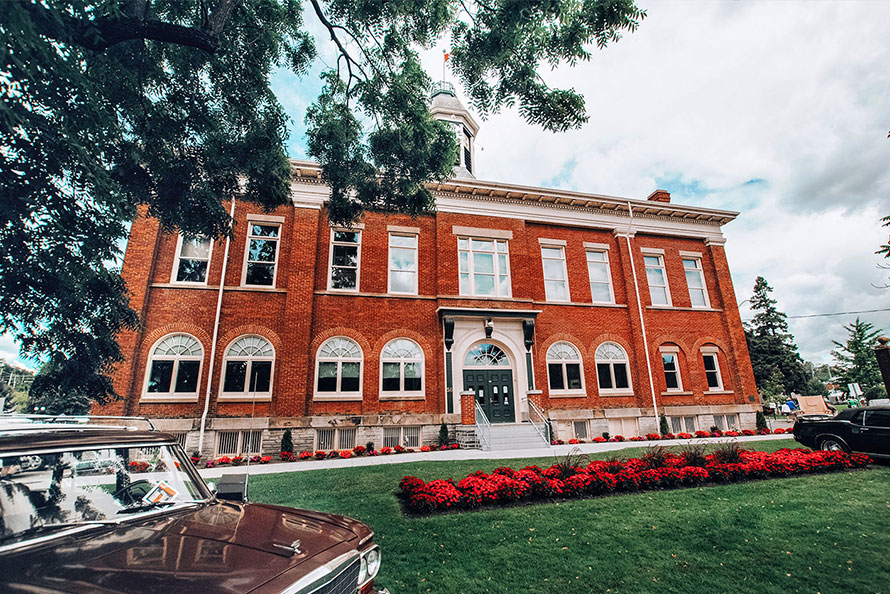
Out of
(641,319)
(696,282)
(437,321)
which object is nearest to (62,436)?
(437,321)

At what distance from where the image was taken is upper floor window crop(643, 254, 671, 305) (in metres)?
20.1

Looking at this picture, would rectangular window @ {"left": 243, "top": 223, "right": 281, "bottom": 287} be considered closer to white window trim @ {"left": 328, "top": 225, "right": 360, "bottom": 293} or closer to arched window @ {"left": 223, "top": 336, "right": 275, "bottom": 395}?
white window trim @ {"left": 328, "top": 225, "right": 360, "bottom": 293}

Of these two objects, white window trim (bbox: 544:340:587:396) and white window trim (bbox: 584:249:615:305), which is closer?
white window trim (bbox: 544:340:587:396)

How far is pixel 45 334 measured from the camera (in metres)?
5.84

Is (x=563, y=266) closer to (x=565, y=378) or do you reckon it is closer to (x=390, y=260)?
(x=565, y=378)

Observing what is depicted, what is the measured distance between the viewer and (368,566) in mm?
2859

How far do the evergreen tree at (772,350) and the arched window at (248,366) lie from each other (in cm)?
4069

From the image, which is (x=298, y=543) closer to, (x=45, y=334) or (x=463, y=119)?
(x=45, y=334)

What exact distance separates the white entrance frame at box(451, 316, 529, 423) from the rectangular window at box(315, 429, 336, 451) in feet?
17.4

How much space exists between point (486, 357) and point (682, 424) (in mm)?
10161

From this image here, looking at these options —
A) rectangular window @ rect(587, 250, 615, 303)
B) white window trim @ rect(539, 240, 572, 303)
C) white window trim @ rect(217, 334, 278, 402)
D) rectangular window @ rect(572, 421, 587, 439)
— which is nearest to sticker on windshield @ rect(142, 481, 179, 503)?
white window trim @ rect(217, 334, 278, 402)

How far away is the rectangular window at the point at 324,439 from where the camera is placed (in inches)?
563

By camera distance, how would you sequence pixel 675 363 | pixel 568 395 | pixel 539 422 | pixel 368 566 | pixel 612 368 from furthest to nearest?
pixel 675 363 < pixel 612 368 < pixel 568 395 < pixel 539 422 < pixel 368 566

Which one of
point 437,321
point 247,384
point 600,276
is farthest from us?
point 600,276
